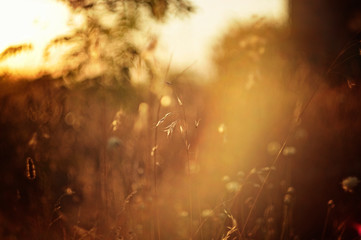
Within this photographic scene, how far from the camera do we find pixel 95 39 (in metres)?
1.83

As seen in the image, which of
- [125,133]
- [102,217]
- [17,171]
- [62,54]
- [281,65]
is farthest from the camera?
[281,65]

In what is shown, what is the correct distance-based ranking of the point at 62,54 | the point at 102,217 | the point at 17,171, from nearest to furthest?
1. the point at 102,217
2. the point at 62,54
3. the point at 17,171

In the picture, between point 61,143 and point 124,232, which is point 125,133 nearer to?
point 61,143

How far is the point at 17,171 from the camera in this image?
6.98ft

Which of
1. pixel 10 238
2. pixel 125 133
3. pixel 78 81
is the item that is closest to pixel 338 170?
pixel 125 133

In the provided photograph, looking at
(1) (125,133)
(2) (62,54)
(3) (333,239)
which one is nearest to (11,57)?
(2) (62,54)

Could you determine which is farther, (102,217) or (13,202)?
(13,202)

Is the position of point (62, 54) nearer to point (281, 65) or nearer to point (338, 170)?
point (338, 170)

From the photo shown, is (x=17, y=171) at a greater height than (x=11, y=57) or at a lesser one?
lesser

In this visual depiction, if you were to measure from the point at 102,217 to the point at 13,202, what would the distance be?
598mm

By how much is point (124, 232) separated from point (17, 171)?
0.90 meters

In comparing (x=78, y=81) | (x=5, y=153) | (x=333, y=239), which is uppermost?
(x=78, y=81)

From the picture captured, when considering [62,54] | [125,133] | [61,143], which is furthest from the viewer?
[125,133]

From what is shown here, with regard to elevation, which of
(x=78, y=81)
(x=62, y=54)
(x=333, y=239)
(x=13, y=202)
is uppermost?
(x=62, y=54)
